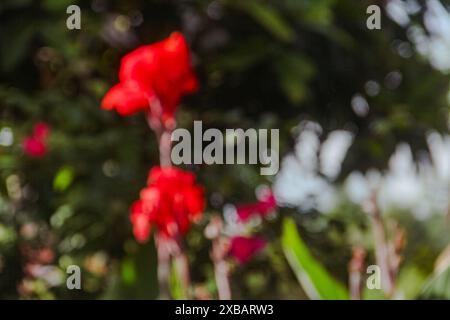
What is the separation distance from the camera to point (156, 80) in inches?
46.2

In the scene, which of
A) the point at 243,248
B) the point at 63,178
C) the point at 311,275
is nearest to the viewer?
the point at 311,275

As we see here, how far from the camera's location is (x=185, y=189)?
115 centimetres

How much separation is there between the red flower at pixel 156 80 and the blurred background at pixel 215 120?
0.51m

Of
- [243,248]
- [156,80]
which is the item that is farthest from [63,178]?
[156,80]

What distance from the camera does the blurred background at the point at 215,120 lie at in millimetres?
1923

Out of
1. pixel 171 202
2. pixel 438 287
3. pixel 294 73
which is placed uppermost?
pixel 294 73

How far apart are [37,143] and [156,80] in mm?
751

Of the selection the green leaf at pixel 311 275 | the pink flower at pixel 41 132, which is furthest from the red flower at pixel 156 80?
the pink flower at pixel 41 132

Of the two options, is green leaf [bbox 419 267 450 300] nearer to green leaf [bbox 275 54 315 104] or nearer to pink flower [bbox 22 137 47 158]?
green leaf [bbox 275 54 315 104]

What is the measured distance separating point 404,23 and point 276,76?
52 cm

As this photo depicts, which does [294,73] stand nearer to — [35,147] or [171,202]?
[35,147]

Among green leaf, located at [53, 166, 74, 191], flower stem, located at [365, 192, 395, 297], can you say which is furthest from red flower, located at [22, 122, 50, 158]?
flower stem, located at [365, 192, 395, 297]

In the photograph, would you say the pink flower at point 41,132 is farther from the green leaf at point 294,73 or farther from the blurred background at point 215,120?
the green leaf at point 294,73
